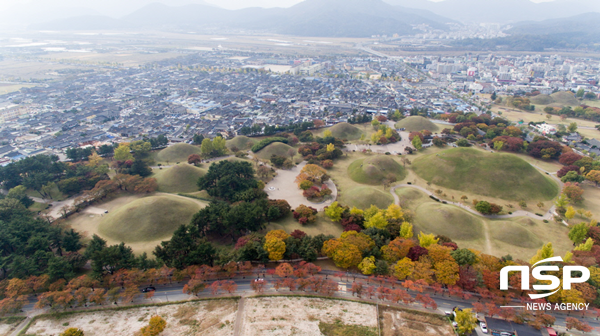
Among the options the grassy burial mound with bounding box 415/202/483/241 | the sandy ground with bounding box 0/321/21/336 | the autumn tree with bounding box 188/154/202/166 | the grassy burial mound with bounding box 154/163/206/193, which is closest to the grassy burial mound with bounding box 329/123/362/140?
the autumn tree with bounding box 188/154/202/166

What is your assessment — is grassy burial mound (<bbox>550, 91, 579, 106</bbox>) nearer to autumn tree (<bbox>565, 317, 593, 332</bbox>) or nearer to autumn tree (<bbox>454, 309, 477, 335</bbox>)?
autumn tree (<bbox>565, 317, 593, 332</bbox>)

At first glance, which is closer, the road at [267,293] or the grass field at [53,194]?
the road at [267,293]

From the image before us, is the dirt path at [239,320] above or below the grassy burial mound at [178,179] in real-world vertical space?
below

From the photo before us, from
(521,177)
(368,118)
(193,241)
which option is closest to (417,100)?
(368,118)

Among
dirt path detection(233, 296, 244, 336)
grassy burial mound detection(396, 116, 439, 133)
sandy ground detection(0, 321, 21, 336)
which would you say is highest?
grassy burial mound detection(396, 116, 439, 133)

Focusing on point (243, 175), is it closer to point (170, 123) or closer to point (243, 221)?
point (243, 221)

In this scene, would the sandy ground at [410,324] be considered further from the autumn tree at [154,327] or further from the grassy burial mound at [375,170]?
the grassy burial mound at [375,170]

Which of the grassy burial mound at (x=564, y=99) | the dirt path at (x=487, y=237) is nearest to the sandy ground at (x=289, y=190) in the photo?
the dirt path at (x=487, y=237)
